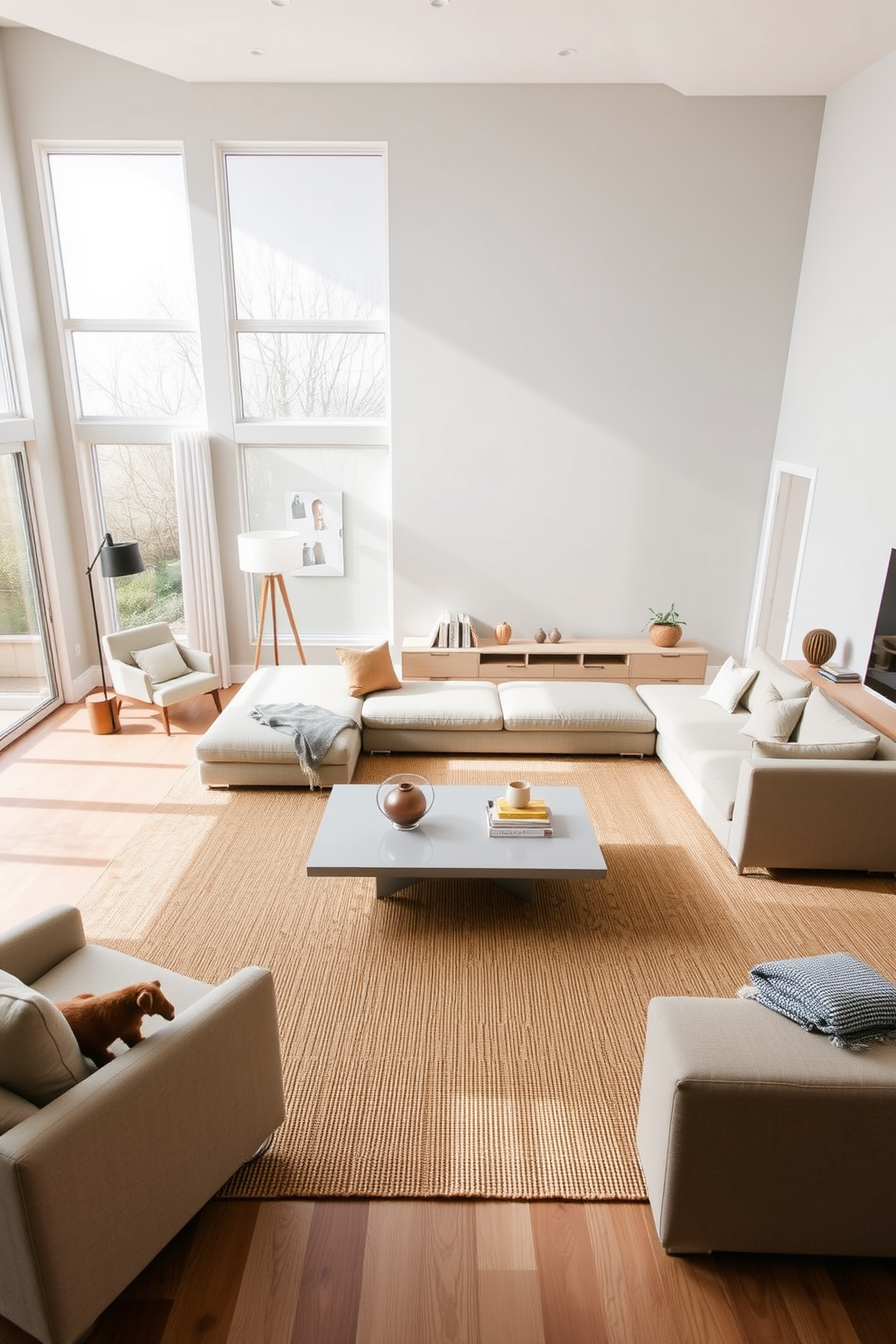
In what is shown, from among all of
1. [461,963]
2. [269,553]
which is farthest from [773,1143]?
[269,553]

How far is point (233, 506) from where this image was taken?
662cm

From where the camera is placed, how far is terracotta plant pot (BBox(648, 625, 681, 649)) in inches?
256

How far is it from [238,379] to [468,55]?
269 cm

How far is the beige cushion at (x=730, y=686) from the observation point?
17.1 feet

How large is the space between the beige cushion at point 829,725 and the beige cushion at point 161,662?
424 cm

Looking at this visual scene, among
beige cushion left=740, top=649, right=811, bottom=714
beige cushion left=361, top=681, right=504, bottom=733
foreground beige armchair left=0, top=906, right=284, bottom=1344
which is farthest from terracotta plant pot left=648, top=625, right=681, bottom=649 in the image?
foreground beige armchair left=0, top=906, right=284, bottom=1344

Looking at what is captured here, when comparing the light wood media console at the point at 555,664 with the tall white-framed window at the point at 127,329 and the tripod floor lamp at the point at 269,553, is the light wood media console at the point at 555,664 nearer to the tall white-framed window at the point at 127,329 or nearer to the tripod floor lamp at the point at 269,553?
the tripod floor lamp at the point at 269,553

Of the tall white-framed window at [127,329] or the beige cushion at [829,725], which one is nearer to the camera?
the beige cushion at [829,725]

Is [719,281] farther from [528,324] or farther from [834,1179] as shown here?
[834,1179]

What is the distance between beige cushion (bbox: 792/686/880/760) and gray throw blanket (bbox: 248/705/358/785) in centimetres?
262

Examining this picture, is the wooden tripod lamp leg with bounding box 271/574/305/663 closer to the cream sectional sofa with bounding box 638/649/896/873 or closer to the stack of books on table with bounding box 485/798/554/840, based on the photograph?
the stack of books on table with bounding box 485/798/554/840

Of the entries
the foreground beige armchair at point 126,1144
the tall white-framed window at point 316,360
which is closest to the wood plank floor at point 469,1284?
the foreground beige armchair at point 126,1144

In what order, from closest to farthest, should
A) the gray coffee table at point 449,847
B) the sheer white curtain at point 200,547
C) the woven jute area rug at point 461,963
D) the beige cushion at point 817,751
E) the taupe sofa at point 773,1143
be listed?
the taupe sofa at point 773,1143 → the woven jute area rug at point 461,963 → the gray coffee table at point 449,847 → the beige cushion at point 817,751 → the sheer white curtain at point 200,547

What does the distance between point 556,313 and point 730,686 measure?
3.07 metres
